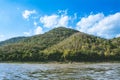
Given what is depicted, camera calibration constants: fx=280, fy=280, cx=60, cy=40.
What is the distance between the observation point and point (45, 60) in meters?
186

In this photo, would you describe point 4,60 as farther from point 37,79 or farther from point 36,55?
point 37,79

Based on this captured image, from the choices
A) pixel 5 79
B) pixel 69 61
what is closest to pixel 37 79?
pixel 5 79

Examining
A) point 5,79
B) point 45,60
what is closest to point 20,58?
point 45,60

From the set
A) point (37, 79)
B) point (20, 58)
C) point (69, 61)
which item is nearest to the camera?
point (37, 79)

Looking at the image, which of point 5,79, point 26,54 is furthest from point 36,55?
point 5,79

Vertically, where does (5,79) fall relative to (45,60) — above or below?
below

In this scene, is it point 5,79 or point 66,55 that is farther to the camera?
point 66,55

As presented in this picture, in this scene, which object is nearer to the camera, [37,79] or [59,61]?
[37,79]

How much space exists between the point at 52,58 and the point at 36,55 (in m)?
12.2

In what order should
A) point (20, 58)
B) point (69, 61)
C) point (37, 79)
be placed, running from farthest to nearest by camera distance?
point (20, 58), point (69, 61), point (37, 79)

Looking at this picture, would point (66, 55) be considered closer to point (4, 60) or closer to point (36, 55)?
point (36, 55)

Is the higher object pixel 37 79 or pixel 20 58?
pixel 20 58

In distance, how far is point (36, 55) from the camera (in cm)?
19312

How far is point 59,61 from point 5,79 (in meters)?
129
